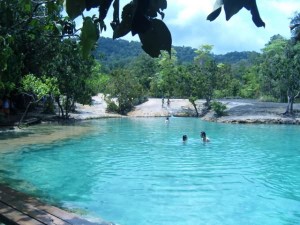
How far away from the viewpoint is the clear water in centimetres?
858

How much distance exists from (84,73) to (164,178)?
17.1 meters

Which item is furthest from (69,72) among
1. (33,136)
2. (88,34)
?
(88,34)

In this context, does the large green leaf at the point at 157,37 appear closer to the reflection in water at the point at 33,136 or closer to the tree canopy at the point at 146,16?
the tree canopy at the point at 146,16

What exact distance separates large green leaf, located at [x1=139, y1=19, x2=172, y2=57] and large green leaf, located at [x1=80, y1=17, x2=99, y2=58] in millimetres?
201

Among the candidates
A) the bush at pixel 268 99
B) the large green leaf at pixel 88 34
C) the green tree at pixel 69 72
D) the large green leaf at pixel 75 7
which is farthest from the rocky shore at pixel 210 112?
the large green leaf at pixel 75 7

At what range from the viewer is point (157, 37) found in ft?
3.61

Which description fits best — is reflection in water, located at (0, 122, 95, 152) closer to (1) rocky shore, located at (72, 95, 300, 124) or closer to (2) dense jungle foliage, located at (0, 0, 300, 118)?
(2) dense jungle foliage, located at (0, 0, 300, 118)

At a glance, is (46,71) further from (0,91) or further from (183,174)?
(183,174)

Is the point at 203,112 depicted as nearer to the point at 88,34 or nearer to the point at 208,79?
the point at 208,79

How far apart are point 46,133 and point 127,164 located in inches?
323

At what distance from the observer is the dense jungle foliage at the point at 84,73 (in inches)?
287

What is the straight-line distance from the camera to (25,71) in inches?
930

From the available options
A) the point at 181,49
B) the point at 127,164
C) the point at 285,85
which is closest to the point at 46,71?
the point at 127,164

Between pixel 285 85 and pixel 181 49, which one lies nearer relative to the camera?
pixel 285 85
